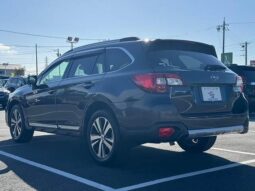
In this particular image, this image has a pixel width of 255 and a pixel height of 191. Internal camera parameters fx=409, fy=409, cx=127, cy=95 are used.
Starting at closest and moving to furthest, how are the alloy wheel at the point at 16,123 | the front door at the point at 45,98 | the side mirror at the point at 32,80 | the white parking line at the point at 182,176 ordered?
the white parking line at the point at 182,176 → the front door at the point at 45,98 → the side mirror at the point at 32,80 → the alloy wheel at the point at 16,123

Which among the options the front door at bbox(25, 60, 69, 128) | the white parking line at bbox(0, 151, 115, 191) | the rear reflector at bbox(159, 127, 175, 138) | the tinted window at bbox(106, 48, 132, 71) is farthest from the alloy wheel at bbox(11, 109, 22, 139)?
the rear reflector at bbox(159, 127, 175, 138)

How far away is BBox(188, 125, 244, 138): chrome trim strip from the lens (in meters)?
5.15

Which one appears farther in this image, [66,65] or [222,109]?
[66,65]

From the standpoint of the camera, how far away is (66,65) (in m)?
7.00

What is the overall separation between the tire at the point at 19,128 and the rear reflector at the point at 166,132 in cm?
386

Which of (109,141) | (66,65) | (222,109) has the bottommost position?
(109,141)

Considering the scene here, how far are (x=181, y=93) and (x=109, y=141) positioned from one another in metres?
1.25

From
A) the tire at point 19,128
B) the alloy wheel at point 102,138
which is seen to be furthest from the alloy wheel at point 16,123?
the alloy wheel at point 102,138

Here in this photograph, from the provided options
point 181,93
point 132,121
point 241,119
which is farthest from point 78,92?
point 241,119

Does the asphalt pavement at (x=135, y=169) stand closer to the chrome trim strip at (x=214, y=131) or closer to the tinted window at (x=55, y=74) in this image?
the chrome trim strip at (x=214, y=131)

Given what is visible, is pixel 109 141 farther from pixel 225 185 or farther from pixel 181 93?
pixel 225 185

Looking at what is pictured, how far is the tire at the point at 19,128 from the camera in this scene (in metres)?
8.09

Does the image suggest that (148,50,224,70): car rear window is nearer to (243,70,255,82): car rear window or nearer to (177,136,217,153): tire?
(177,136,217,153): tire

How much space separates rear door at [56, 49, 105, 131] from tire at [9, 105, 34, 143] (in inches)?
59.9
